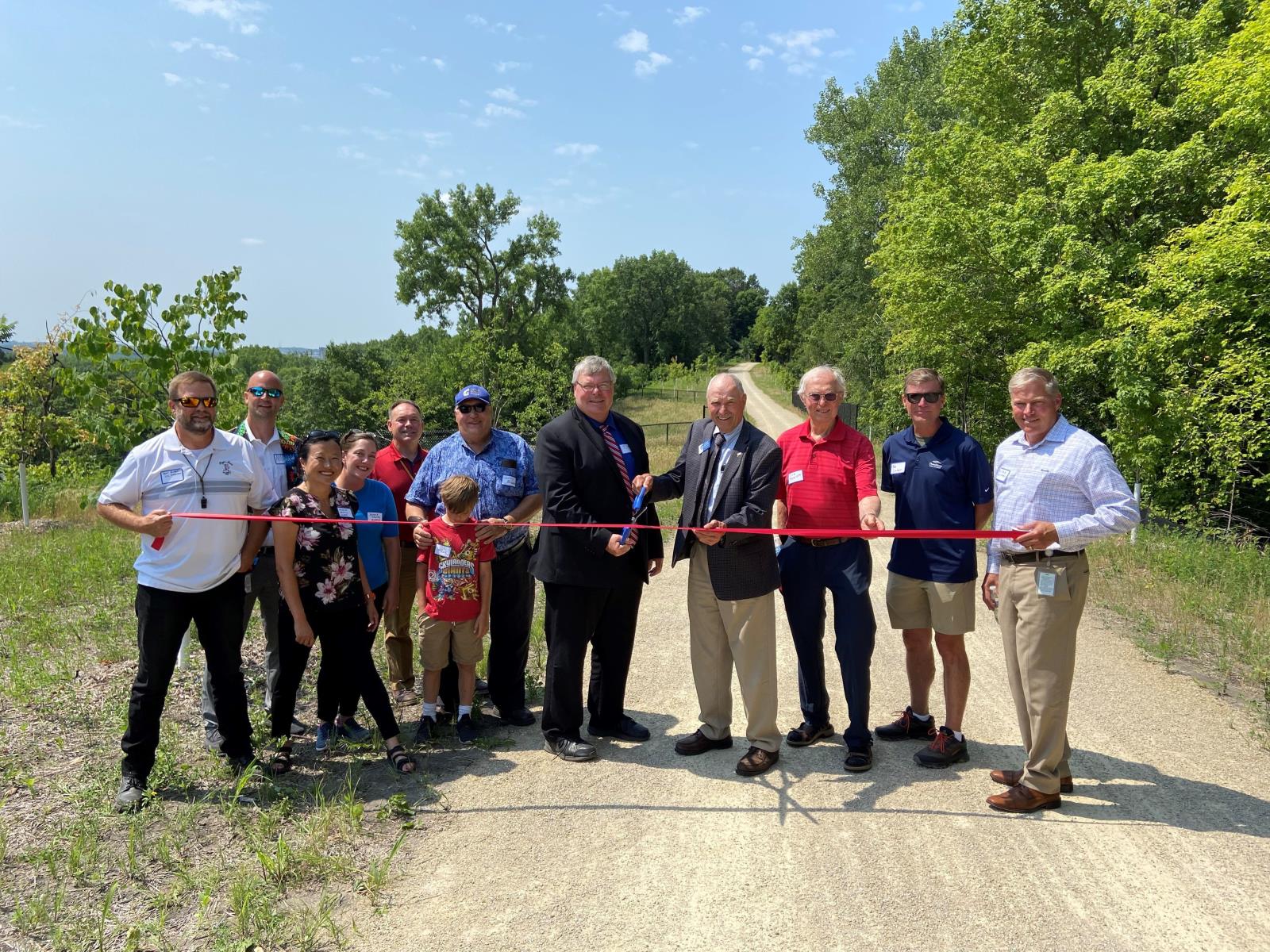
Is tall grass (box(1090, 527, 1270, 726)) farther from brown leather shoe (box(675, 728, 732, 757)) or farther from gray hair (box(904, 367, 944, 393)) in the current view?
brown leather shoe (box(675, 728, 732, 757))

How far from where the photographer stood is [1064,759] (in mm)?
3934

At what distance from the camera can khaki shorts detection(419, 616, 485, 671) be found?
464 cm

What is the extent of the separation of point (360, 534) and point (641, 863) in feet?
8.12

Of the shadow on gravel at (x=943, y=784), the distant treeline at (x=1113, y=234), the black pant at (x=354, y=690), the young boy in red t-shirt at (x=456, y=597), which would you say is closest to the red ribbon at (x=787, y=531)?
the young boy in red t-shirt at (x=456, y=597)

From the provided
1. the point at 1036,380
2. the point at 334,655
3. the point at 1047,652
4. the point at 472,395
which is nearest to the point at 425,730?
the point at 334,655

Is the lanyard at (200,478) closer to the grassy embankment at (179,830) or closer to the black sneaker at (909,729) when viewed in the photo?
the grassy embankment at (179,830)

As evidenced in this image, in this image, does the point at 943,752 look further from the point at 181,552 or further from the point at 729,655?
the point at 181,552

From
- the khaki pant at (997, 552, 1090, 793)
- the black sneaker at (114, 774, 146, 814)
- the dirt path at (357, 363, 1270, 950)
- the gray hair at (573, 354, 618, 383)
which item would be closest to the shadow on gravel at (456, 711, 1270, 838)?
the dirt path at (357, 363, 1270, 950)

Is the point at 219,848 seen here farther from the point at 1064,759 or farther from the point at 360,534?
the point at 1064,759

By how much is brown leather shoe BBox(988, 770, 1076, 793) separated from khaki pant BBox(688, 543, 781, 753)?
1115mm

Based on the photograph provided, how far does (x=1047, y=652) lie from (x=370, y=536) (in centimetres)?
372

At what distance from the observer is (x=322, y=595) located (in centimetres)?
419

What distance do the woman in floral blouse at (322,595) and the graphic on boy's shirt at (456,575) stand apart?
399 millimetres

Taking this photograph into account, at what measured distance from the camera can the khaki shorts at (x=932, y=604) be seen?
4.20 m
